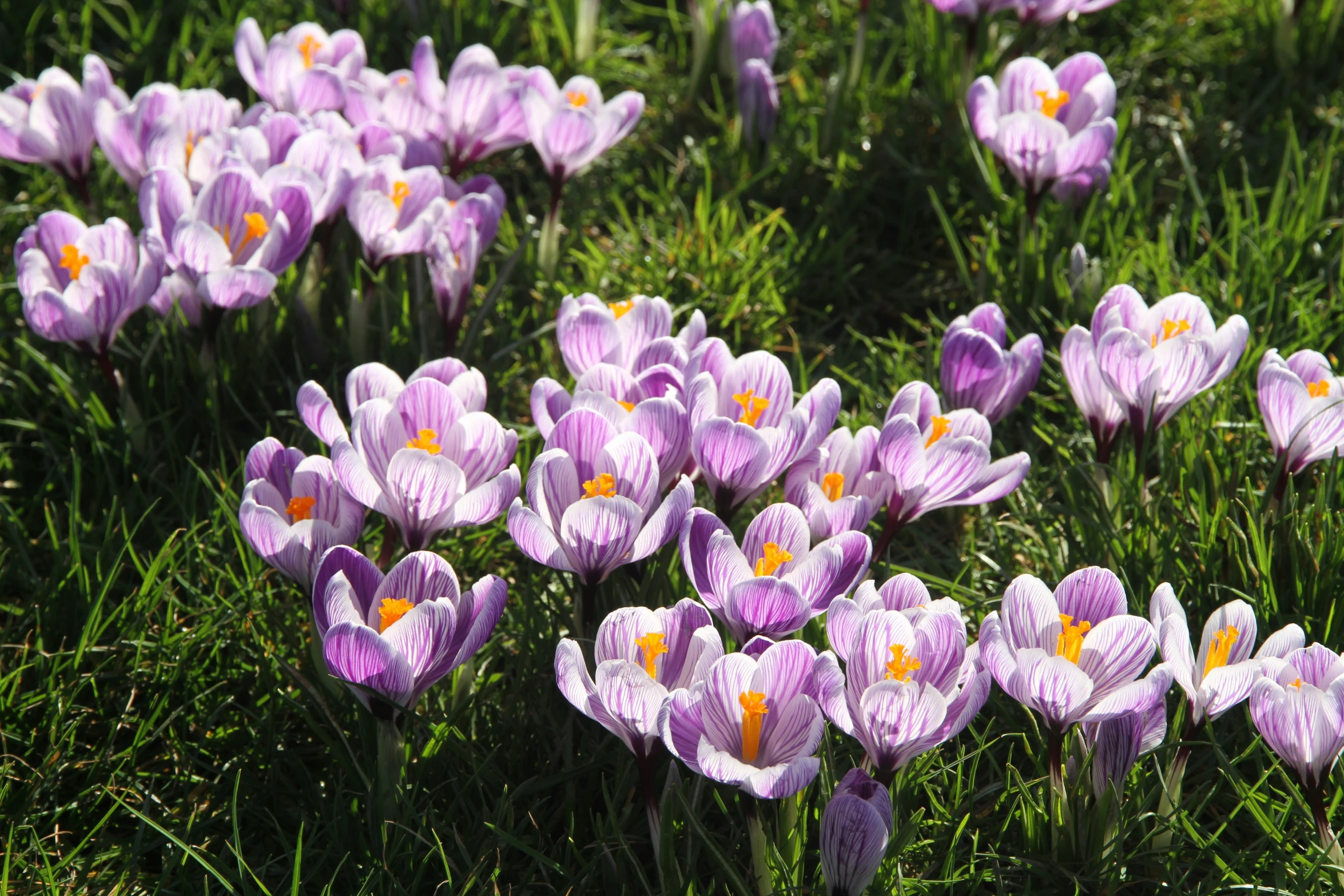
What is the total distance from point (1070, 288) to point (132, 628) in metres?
2.10

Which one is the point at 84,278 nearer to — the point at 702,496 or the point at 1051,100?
the point at 702,496

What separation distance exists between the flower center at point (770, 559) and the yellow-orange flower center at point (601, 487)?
0.24 meters

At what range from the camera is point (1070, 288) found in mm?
2719

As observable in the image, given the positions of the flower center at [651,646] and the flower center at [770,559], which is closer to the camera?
the flower center at [651,646]

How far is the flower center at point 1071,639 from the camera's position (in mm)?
1605

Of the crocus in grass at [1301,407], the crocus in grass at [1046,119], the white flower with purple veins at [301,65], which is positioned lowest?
the crocus in grass at [1301,407]

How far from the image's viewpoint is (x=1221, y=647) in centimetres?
163

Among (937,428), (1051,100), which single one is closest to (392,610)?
(937,428)

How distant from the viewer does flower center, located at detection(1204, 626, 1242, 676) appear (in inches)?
64.3

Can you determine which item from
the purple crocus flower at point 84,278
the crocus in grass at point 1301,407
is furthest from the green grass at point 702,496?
the purple crocus flower at point 84,278

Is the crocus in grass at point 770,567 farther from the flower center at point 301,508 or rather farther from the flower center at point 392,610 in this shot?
the flower center at point 301,508

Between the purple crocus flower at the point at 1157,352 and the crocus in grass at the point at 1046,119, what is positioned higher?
the crocus in grass at the point at 1046,119

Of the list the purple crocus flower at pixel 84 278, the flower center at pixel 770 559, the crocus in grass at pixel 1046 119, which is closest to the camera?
the flower center at pixel 770 559

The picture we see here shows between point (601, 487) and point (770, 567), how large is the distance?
0.92 feet
